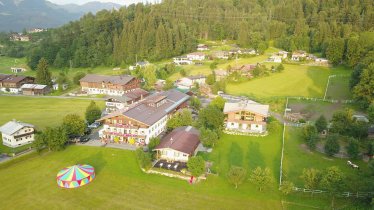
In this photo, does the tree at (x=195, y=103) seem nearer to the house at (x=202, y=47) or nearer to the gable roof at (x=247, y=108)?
the gable roof at (x=247, y=108)

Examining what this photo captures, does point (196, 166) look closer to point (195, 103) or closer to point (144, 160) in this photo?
point (144, 160)

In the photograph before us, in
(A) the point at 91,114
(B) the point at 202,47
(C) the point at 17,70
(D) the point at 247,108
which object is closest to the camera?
(D) the point at 247,108

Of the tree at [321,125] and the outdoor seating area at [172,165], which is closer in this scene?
the outdoor seating area at [172,165]

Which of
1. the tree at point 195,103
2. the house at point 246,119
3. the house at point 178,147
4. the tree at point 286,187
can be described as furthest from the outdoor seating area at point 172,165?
the tree at point 195,103

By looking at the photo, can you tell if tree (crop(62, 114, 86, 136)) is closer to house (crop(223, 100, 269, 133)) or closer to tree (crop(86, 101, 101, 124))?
tree (crop(86, 101, 101, 124))

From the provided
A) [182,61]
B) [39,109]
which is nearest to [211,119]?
[39,109]

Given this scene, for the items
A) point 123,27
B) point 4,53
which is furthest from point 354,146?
point 4,53
